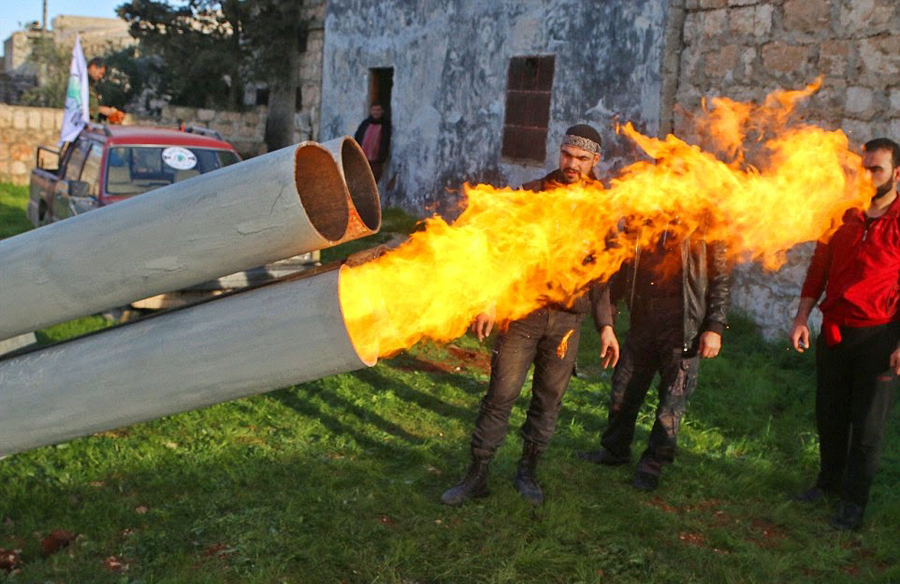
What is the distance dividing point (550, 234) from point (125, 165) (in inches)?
259

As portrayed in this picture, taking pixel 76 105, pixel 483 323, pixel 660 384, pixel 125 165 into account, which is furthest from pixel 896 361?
pixel 76 105

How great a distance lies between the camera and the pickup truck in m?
9.16

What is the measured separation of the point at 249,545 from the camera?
14.5ft

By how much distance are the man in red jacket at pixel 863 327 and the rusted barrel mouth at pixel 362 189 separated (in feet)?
12.4

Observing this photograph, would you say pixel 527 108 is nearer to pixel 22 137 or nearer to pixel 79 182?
pixel 79 182

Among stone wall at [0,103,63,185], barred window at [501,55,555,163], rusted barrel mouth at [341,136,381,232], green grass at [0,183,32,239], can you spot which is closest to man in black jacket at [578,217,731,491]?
rusted barrel mouth at [341,136,381,232]

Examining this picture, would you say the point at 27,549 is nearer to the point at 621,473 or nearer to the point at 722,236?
the point at 621,473

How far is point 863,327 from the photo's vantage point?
16.7ft

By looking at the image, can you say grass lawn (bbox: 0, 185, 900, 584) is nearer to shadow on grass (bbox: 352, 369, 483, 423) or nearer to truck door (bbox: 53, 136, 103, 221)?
shadow on grass (bbox: 352, 369, 483, 423)

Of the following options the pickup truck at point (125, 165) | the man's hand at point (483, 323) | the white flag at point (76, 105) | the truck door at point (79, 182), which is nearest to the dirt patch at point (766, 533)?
the man's hand at point (483, 323)

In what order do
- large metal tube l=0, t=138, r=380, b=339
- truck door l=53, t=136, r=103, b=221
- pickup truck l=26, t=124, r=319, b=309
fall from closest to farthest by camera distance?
large metal tube l=0, t=138, r=380, b=339, truck door l=53, t=136, r=103, b=221, pickup truck l=26, t=124, r=319, b=309

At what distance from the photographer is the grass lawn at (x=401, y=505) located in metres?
4.36

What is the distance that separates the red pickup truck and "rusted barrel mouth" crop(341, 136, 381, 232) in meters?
Result: 7.42

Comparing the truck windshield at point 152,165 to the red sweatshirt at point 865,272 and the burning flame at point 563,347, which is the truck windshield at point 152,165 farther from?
the red sweatshirt at point 865,272
